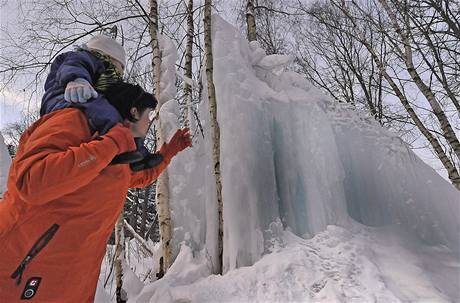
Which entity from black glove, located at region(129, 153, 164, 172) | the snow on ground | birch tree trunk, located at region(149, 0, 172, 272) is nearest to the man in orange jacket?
black glove, located at region(129, 153, 164, 172)

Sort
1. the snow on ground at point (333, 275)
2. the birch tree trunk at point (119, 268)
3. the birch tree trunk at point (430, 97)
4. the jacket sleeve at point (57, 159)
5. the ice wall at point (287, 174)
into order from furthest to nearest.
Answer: the birch tree trunk at point (430, 97), the ice wall at point (287, 174), the birch tree trunk at point (119, 268), the snow on ground at point (333, 275), the jacket sleeve at point (57, 159)

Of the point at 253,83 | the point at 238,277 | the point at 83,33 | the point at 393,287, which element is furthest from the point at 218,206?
the point at 83,33

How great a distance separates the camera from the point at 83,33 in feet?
15.1

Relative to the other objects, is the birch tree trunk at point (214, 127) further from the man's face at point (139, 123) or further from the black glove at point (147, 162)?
the man's face at point (139, 123)

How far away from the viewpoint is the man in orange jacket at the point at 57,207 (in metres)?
1.02

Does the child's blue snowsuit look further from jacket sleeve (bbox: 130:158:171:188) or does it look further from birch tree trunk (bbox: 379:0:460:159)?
birch tree trunk (bbox: 379:0:460:159)

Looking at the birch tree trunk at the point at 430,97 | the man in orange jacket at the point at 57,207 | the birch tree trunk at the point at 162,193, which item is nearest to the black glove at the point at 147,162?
the man in orange jacket at the point at 57,207

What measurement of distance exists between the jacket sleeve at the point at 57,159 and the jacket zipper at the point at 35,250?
100mm

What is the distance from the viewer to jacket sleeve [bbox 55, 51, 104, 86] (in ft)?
4.10

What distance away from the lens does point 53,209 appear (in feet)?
3.56

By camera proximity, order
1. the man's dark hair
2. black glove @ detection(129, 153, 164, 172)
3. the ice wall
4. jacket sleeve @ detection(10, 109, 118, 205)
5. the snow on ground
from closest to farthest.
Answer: jacket sleeve @ detection(10, 109, 118, 205) → the man's dark hair → black glove @ detection(129, 153, 164, 172) → the snow on ground → the ice wall

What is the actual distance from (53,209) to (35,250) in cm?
12

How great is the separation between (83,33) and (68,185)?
162 inches

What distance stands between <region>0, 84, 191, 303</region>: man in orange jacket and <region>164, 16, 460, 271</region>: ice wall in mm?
1888
